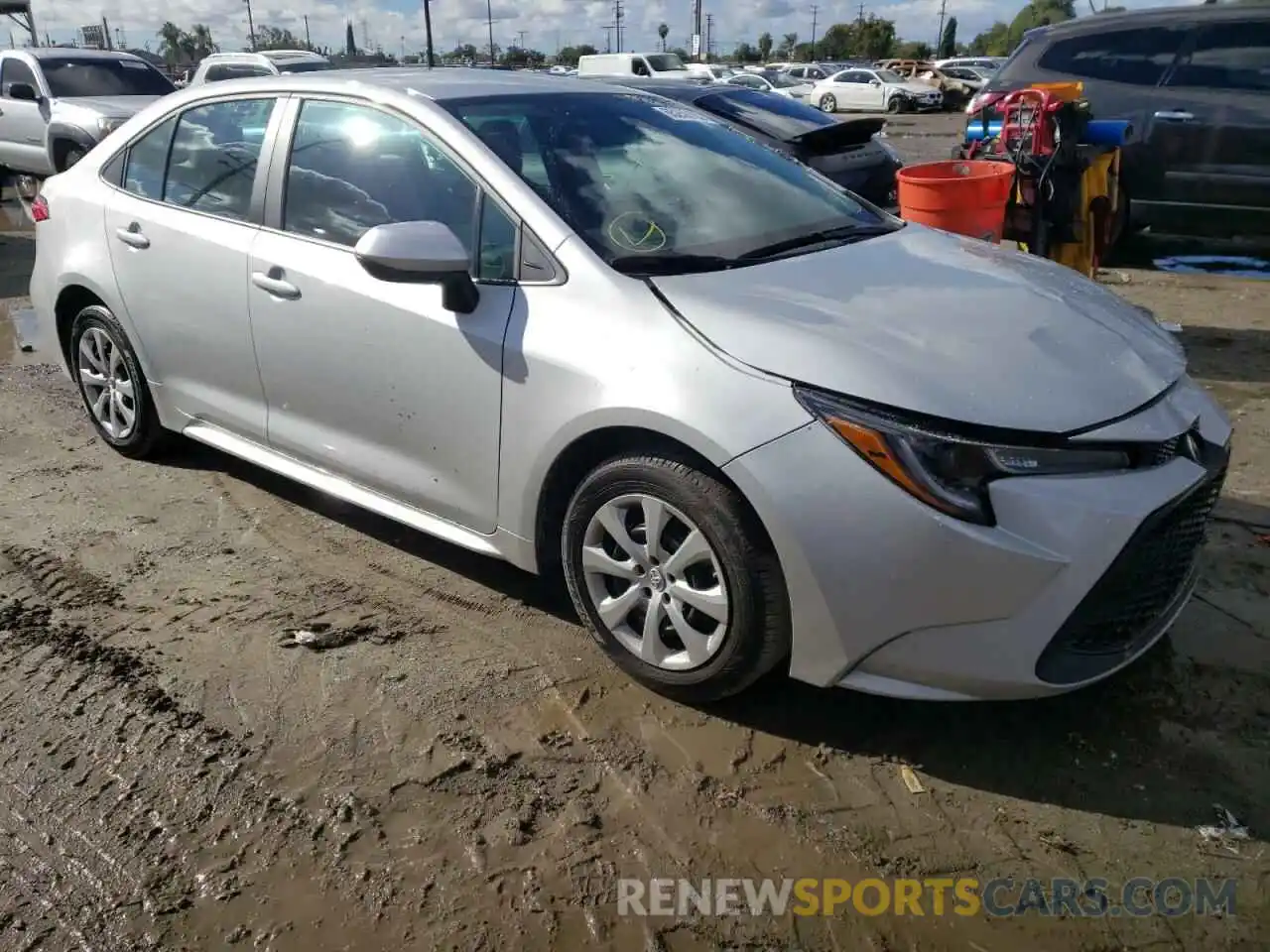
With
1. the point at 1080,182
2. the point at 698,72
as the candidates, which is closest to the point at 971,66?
the point at 698,72

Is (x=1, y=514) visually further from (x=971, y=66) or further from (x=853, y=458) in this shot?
(x=971, y=66)

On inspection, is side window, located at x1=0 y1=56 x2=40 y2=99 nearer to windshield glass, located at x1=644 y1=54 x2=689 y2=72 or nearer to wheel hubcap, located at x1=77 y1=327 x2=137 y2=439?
wheel hubcap, located at x1=77 y1=327 x2=137 y2=439

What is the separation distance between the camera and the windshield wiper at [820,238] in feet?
10.2

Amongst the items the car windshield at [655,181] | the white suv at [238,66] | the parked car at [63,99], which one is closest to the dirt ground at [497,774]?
the car windshield at [655,181]

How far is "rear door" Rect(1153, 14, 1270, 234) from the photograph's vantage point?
7.49 m

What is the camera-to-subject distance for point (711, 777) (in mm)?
2623

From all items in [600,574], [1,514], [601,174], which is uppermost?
[601,174]

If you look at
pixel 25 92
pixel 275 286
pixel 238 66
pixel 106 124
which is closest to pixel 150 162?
pixel 275 286

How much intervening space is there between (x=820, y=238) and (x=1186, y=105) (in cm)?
589

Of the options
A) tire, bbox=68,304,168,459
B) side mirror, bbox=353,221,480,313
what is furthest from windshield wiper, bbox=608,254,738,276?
tire, bbox=68,304,168,459

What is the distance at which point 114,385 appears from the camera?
4543 millimetres

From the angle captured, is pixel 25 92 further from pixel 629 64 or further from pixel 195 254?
pixel 629 64

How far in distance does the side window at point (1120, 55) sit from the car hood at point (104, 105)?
29.5ft

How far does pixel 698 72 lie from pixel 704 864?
3090cm
